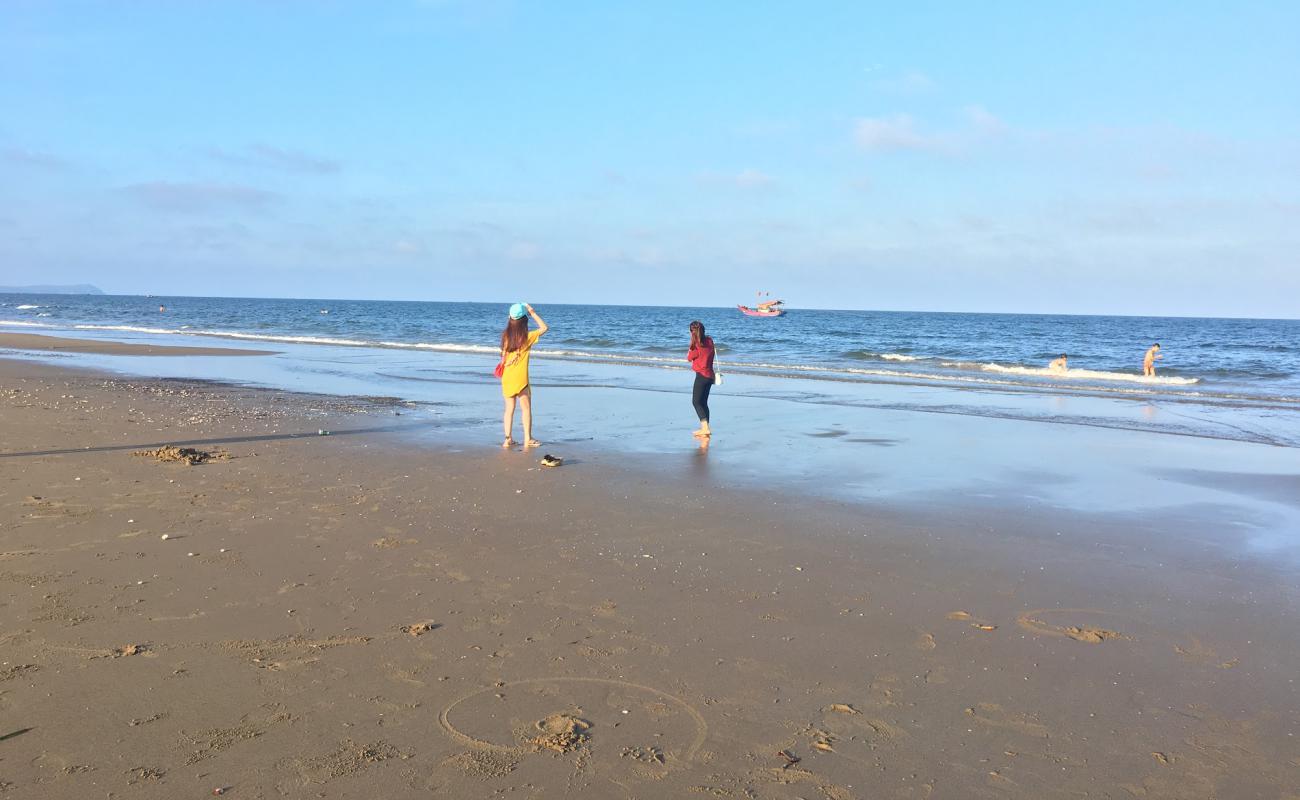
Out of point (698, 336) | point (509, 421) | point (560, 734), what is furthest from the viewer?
point (698, 336)

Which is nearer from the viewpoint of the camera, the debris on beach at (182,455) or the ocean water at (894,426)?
the ocean water at (894,426)

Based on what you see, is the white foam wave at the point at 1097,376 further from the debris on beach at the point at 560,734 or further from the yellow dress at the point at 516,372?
the debris on beach at the point at 560,734

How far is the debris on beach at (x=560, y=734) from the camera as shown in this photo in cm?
360

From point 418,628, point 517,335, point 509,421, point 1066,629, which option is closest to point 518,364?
point 517,335

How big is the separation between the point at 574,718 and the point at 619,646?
32.7 inches

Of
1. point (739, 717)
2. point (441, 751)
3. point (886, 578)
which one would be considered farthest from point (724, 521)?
point (441, 751)

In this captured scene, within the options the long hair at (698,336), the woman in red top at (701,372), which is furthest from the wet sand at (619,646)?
the long hair at (698,336)

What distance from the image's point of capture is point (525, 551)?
6.40 metres

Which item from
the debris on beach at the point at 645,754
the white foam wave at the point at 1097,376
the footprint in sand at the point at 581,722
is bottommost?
the white foam wave at the point at 1097,376

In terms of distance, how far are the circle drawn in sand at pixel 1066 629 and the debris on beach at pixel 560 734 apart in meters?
2.88

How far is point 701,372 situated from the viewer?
12758 mm

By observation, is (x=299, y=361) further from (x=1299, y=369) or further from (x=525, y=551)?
(x=1299, y=369)

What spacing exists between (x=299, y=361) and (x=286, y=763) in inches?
1074

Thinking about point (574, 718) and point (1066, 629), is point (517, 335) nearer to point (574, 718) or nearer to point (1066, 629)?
point (1066, 629)
